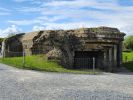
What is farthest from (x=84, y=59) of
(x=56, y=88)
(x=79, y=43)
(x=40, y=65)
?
(x=56, y=88)

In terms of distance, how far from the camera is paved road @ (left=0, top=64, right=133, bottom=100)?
43.4 feet

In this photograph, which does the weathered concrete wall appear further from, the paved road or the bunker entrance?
the paved road

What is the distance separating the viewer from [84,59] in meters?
26.2

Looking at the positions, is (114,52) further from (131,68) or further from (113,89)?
(113,89)

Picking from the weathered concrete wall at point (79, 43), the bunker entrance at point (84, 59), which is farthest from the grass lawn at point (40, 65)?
the bunker entrance at point (84, 59)

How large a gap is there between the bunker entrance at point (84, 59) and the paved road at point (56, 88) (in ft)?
24.9

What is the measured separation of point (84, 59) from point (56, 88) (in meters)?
11.2

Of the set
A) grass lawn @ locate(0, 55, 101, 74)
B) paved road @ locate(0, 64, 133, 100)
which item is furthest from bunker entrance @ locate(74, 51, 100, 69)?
paved road @ locate(0, 64, 133, 100)

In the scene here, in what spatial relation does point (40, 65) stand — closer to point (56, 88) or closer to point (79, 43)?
point (79, 43)

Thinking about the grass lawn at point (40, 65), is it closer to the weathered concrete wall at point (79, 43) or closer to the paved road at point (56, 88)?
the weathered concrete wall at point (79, 43)

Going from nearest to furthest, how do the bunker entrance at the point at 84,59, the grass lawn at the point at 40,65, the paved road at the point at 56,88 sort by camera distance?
the paved road at the point at 56,88, the grass lawn at the point at 40,65, the bunker entrance at the point at 84,59

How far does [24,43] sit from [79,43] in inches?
254

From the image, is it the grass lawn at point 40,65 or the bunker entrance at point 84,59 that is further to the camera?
the bunker entrance at point 84,59

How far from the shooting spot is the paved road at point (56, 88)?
13.2m
